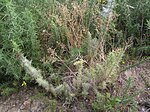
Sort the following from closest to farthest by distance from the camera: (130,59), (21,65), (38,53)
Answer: (21,65) → (38,53) → (130,59)

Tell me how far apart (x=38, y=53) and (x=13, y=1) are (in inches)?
23.4

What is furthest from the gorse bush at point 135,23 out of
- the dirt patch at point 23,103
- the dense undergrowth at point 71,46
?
the dirt patch at point 23,103

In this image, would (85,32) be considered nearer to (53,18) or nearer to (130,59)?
(53,18)

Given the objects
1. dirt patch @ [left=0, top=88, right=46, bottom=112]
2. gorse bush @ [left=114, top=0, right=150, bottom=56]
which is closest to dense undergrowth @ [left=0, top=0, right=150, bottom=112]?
gorse bush @ [left=114, top=0, right=150, bottom=56]

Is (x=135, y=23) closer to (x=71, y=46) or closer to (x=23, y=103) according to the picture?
(x=71, y=46)

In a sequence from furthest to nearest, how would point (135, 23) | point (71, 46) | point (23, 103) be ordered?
1. point (135, 23)
2. point (71, 46)
3. point (23, 103)

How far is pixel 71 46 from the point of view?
11.0 ft

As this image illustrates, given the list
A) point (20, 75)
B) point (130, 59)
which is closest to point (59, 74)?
point (20, 75)

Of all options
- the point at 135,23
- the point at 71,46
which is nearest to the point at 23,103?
the point at 71,46

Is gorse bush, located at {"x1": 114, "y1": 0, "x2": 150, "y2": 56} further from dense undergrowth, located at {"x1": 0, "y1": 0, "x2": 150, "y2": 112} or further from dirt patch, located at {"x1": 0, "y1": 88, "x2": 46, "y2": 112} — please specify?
dirt patch, located at {"x1": 0, "y1": 88, "x2": 46, "y2": 112}

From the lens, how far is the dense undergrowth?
2975 millimetres

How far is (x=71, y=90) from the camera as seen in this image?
312 cm

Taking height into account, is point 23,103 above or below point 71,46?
below

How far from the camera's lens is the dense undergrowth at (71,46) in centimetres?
297
